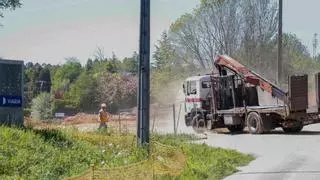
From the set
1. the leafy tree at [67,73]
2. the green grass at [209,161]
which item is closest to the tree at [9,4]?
the green grass at [209,161]

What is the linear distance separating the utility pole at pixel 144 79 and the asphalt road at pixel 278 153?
2634mm

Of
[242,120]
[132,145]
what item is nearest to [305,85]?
[242,120]

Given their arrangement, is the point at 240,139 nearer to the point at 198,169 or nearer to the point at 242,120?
the point at 242,120

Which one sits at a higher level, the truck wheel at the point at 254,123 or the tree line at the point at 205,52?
the tree line at the point at 205,52

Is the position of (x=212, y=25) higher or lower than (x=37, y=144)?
higher

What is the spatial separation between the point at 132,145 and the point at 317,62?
203 ft

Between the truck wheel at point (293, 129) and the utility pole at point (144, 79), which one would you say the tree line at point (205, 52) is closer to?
the truck wheel at point (293, 129)

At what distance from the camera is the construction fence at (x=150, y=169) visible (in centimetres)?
1088

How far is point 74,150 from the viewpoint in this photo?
1458 cm

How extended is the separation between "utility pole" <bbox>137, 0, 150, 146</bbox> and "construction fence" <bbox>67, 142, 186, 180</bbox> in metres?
0.57

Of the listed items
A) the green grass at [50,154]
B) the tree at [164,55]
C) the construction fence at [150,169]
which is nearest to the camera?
the construction fence at [150,169]

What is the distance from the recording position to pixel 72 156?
13617 millimetres

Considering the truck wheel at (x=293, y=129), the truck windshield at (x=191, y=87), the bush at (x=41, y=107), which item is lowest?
the truck wheel at (x=293, y=129)

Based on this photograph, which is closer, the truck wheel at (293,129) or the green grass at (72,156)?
the green grass at (72,156)
